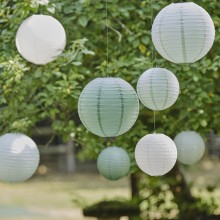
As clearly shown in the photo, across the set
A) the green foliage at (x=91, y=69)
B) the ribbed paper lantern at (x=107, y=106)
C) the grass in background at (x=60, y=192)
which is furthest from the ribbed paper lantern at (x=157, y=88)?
the grass in background at (x=60, y=192)

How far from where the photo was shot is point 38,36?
3336 mm

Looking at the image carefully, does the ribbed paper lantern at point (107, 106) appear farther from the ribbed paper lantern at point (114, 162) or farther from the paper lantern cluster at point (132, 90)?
the ribbed paper lantern at point (114, 162)

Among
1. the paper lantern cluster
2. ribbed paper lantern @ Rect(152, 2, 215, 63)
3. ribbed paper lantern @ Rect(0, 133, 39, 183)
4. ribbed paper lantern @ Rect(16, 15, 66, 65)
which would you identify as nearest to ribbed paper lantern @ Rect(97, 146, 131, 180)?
the paper lantern cluster

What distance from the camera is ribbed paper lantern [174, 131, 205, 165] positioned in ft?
12.7

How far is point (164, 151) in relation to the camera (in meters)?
Result: 3.23

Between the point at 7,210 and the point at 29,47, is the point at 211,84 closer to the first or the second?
the point at 29,47

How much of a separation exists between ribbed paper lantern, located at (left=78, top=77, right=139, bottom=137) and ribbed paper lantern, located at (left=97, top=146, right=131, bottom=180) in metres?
0.56

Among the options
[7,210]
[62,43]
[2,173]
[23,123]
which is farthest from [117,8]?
[7,210]

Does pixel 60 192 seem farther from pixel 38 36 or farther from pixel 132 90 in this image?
pixel 132 90

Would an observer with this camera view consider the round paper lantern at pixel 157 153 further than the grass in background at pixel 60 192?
No

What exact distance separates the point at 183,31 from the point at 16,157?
99 cm

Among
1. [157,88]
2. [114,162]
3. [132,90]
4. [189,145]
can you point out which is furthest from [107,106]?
[189,145]

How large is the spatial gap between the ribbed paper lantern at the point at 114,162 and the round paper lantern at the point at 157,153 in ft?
1.31

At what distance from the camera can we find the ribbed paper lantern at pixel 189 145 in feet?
12.7
